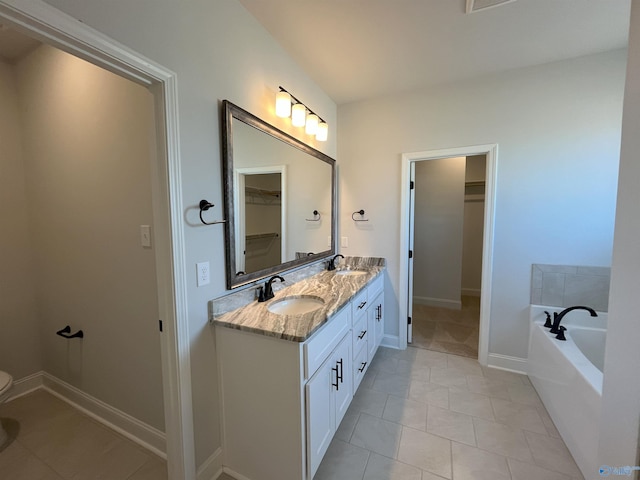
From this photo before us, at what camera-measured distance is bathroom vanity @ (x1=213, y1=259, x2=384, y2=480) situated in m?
1.21

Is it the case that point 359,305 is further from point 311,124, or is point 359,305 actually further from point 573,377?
point 311,124

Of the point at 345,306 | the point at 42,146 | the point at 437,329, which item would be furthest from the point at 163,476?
the point at 437,329

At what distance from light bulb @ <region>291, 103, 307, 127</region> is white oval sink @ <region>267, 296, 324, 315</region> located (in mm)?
1337

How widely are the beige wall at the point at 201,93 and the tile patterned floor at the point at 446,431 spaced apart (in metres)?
0.87

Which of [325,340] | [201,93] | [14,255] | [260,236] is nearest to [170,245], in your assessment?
[260,236]

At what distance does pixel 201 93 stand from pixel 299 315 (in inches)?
48.8

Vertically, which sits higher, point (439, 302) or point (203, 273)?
point (203, 273)

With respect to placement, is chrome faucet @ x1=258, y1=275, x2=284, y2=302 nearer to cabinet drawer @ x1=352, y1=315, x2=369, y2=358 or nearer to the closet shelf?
the closet shelf

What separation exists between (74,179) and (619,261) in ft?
9.19

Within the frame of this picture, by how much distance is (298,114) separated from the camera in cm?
201

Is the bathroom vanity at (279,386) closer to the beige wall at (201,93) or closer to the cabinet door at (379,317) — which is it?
the beige wall at (201,93)

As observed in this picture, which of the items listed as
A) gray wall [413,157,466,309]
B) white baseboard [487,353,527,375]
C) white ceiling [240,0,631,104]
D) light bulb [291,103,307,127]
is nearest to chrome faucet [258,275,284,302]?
light bulb [291,103,307,127]

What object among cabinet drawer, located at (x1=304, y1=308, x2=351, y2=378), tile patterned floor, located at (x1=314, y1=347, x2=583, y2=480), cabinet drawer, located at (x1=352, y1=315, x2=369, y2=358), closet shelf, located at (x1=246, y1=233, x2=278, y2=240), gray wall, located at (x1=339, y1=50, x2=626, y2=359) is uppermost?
gray wall, located at (x1=339, y1=50, x2=626, y2=359)

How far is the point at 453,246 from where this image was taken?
397 centimetres
